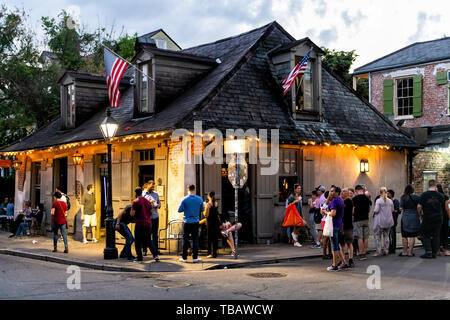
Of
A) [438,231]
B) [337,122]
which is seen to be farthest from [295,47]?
[438,231]

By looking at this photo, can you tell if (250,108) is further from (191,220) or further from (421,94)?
(421,94)

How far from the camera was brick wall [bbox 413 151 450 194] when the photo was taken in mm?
23656

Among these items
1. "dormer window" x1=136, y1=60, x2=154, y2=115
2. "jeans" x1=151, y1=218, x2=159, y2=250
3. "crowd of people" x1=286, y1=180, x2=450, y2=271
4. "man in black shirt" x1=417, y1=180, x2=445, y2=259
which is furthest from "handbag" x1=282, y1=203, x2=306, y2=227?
"dormer window" x1=136, y1=60, x2=154, y2=115

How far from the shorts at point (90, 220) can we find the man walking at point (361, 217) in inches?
335

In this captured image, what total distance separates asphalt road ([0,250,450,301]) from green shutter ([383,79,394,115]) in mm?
15485

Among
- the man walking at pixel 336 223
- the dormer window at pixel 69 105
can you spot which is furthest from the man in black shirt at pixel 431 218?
the dormer window at pixel 69 105

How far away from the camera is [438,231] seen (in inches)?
561

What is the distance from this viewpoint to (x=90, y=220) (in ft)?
60.2

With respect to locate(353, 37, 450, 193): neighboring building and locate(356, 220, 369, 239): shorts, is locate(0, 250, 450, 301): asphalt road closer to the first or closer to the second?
locate(356, 220, 369, 239): shorts

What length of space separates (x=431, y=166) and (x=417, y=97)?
14.2 feet

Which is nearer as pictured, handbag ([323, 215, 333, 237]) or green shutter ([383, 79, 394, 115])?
handbag ([323, 215, 333, 237])

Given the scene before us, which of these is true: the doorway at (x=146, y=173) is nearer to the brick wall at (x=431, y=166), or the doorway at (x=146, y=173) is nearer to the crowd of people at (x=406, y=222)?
the crowd of people at (x=406, y=222)

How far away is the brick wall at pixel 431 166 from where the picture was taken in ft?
77.6

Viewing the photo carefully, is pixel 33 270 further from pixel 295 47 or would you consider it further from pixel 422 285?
pixel 295 47
